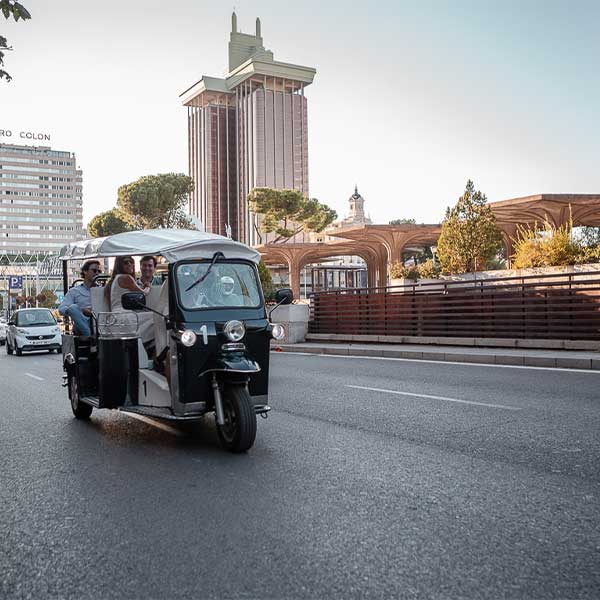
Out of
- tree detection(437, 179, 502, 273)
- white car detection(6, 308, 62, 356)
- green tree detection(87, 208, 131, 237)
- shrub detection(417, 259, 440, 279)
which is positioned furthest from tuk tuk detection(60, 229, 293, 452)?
green tree detection(87, 208, 131, 237)

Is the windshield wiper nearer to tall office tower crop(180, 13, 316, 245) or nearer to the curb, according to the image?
the curb

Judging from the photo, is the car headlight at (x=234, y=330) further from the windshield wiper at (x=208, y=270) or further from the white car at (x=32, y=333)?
the white car at (x=32, y=333)

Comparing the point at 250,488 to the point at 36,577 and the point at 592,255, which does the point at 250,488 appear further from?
the point at 592,255

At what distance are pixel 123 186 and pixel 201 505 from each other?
228 feet

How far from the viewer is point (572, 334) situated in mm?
15148

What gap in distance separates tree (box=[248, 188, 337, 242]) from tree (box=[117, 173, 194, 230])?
7.70 m

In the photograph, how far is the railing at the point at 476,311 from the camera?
1519 cm

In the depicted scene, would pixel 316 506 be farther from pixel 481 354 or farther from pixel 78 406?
pixel 481 354

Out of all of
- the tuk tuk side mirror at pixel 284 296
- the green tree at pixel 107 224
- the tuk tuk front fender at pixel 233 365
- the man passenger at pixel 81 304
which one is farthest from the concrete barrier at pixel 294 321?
the green tree at pixel 107 224

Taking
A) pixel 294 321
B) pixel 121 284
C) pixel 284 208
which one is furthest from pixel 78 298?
pixel 284 208

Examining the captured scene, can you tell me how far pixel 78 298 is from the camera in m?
8.43

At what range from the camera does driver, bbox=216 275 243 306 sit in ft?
23.1

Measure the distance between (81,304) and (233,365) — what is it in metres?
2.99

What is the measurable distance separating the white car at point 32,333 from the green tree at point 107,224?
50701mm
